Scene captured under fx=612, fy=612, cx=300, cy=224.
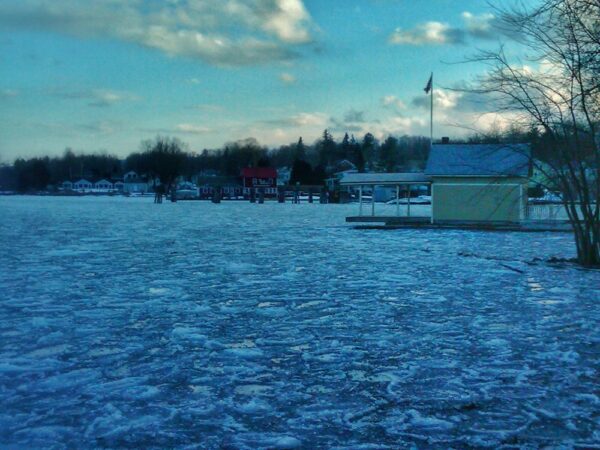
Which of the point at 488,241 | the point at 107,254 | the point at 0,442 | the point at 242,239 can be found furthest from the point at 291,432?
the point at 488,241

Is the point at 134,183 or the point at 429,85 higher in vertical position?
the point at 429,85

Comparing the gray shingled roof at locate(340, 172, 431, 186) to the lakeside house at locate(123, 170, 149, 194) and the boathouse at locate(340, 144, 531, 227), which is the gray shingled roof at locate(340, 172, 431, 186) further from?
the lakeside house at locate(123, 170, 149, 194)

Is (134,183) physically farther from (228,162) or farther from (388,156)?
(388,156)

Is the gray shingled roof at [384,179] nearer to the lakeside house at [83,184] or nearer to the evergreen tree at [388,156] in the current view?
the evergreen tree at [388,156]

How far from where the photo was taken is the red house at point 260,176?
100 meters

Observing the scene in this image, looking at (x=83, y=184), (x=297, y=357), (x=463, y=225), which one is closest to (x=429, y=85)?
(x=463, y=225)

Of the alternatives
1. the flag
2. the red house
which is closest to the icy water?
the flag

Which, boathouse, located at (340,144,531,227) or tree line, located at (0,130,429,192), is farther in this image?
tree line, located at (0,130,429,192)

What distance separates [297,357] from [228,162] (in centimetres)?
12745

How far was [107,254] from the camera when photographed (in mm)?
15961

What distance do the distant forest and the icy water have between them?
303ft

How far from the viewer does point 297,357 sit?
623 cm

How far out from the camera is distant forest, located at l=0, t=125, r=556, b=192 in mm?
109500

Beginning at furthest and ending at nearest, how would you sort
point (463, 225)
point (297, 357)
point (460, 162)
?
1. point (460, 162)
2. point (463, 225)
3. point (297, 357)
